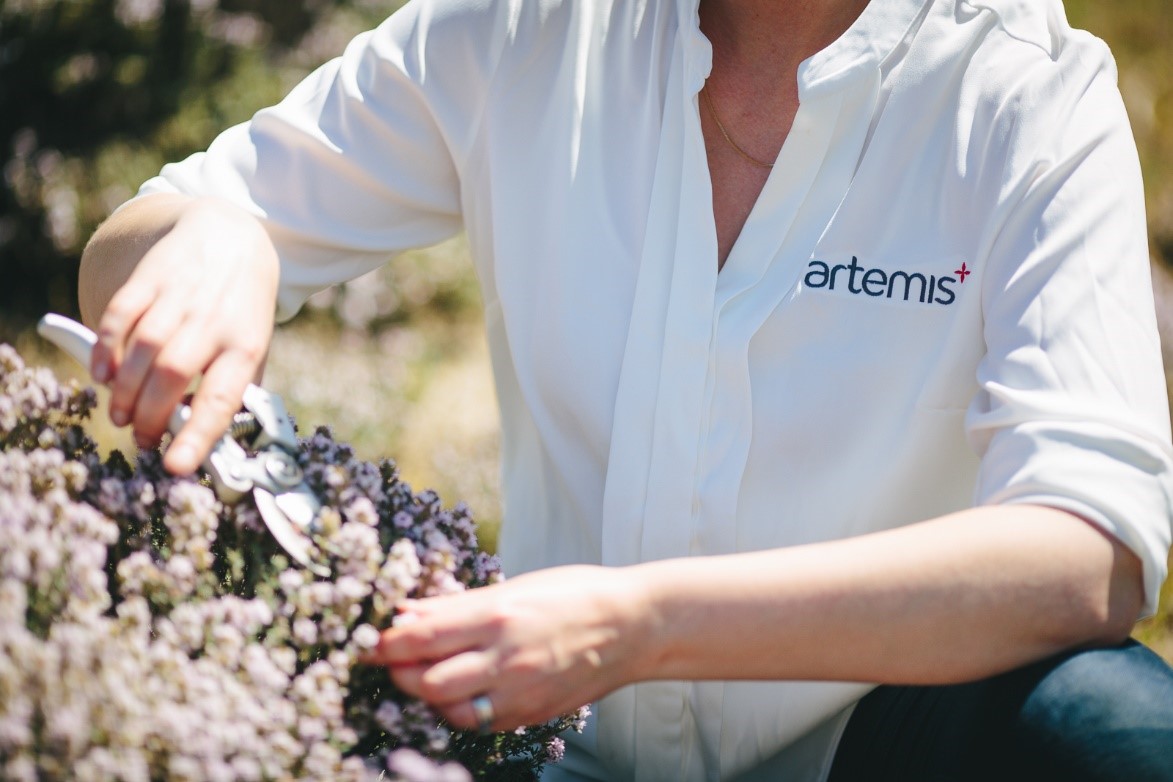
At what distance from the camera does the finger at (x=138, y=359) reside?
1.25 metres

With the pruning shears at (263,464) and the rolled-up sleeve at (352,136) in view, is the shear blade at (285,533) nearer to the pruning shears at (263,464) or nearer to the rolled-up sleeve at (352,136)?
the pruning shears at (263,464)

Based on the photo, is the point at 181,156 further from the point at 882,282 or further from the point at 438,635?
the point at 438,635

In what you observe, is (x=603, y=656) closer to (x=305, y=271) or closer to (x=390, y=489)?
(x=390, y=489)

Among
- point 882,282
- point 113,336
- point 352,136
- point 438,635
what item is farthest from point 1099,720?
→ point 352,136

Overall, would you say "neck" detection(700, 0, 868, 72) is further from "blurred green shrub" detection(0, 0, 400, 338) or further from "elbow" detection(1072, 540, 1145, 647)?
"blurred green shrub" detection(0, 0, 400, 338)

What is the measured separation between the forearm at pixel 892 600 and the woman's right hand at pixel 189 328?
1.62 ft

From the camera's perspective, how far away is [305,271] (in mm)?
1784

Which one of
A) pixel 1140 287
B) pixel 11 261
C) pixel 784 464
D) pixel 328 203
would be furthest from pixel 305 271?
pixel 11 261

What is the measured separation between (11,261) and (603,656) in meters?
3.84

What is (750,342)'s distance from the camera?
62.5 inches

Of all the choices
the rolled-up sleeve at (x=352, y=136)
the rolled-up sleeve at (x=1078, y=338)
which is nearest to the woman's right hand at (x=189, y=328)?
the rolled-up sleeve at (x=352, y=136)

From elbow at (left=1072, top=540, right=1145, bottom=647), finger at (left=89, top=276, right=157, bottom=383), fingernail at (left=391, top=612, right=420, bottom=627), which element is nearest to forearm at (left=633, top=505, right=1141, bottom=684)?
elbow at (left=1072, top=540, right=1145, bottom=647)

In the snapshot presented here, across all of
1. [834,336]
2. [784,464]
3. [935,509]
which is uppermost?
[834,336]

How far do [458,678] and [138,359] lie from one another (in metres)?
0.49
